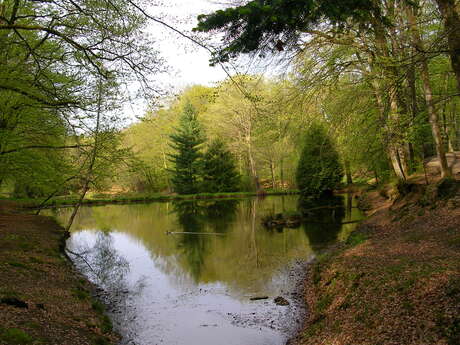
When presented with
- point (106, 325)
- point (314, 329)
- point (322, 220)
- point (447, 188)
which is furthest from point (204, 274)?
point (322, 220)

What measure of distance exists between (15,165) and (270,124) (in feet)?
29.7

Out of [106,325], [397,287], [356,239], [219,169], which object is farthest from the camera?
[219,169]

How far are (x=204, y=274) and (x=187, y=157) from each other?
31.0 meters

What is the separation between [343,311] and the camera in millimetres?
6250

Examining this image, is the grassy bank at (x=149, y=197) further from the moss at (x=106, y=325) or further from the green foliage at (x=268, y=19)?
the green foliage at (x=268, y=19)

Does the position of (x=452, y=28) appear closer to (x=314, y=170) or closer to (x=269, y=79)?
(x=269, y=79)

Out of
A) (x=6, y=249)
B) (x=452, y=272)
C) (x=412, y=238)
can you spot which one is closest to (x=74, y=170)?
(x=6, y=249)

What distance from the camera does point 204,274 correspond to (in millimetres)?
11539

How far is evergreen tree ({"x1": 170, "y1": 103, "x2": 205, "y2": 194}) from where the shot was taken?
4175 centimetres

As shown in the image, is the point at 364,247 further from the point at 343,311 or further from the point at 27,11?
the point at 27,11

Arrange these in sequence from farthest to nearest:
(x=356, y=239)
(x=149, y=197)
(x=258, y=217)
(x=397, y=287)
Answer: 1. (x=149, y=197)
2. (x=258, y=217)
3. (x=356, y=239)
4. (x=397, y=287)

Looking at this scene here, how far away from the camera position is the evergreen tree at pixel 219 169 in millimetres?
41250

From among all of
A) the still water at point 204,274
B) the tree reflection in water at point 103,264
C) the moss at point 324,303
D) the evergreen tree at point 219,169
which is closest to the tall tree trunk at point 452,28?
the moss at point 324,303

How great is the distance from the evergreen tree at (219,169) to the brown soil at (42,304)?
30262 millimetres
